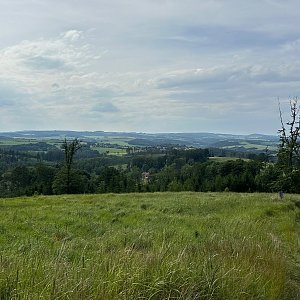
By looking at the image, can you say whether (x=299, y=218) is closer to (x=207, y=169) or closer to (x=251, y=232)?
(x=251, y=232)

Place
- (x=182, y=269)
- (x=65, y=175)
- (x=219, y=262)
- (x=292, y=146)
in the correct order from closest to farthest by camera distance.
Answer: (x=182, y=269)
(x=219, y=262)
(x=292, y=146)
(x=65, y=175)

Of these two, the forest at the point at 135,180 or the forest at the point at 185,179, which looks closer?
the forest at the point at 185,179

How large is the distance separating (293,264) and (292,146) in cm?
2224

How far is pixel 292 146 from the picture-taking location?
29156mm

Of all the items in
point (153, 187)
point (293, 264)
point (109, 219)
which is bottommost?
point (153, 187)

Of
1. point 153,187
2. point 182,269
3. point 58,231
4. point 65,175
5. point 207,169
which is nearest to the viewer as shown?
point 182,269

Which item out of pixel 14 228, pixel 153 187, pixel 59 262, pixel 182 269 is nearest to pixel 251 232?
pixel 182 269

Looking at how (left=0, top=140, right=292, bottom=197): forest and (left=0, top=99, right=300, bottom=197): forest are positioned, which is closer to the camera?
(left=0, top=99, right=300, bottom=197): forest

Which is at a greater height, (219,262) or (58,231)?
(219,262)

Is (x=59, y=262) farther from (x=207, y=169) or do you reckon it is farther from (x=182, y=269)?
(x=207, y=169)

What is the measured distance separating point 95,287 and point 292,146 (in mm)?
26349

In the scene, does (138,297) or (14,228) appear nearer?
(138,297)

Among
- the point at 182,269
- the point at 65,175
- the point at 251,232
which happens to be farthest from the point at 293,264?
the point at 65,175

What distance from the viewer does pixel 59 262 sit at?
5.81 metres
